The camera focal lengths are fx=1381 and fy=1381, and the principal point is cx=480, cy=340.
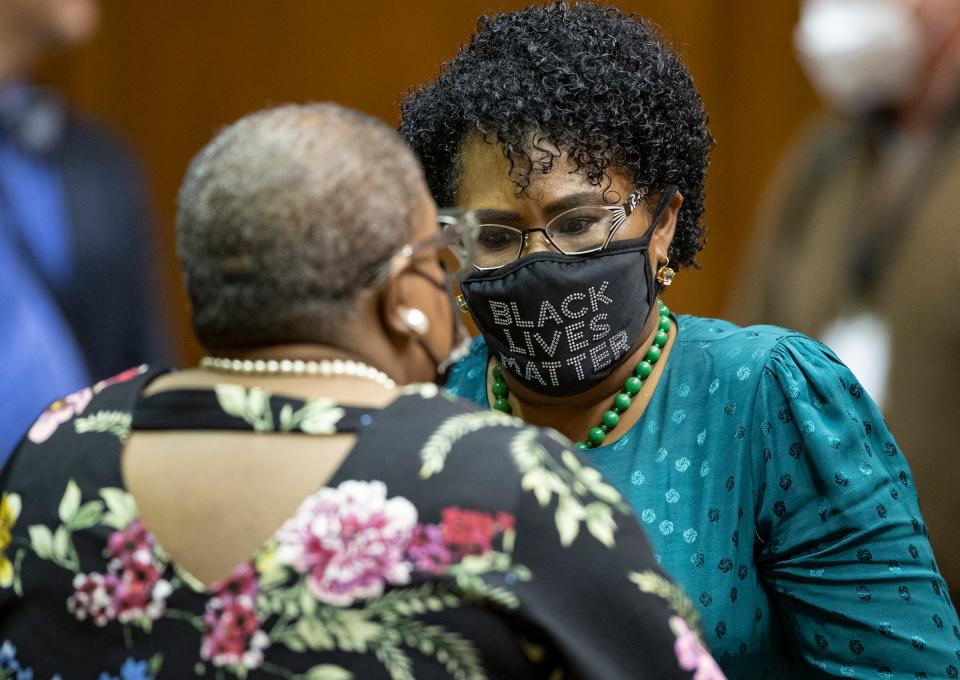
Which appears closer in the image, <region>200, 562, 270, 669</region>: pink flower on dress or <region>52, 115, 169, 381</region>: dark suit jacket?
<region>200, 562, 270, 669</region>: pink flower on dress

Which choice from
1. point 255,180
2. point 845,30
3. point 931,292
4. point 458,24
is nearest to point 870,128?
point 845,30

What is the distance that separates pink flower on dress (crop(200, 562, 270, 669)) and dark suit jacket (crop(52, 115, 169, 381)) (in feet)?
6.70

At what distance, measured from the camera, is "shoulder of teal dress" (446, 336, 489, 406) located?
2238 millimetres

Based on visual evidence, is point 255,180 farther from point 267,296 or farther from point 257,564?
point 257,564

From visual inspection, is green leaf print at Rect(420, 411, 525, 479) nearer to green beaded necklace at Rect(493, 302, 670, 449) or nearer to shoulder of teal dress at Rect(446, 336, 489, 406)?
green beaded necklace at Rect(493, 302, 670, 449)

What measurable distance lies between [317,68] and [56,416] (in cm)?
298

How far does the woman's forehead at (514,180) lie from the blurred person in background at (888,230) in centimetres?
118

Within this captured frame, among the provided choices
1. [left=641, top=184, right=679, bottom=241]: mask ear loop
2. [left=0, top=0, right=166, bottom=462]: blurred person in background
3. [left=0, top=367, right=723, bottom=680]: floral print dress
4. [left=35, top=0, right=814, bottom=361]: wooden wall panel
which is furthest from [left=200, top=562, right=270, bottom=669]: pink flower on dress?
[left=35, top=0, right=814, bottom=361]: wooden wall panel

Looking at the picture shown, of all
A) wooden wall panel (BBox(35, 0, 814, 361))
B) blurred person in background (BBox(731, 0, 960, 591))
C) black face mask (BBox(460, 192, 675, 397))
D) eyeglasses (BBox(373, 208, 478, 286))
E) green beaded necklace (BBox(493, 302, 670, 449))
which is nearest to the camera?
eyeglasses (BBox(373, 208, 478, 286))

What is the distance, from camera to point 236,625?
49.1 inches

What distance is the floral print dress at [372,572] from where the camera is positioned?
1237 mm

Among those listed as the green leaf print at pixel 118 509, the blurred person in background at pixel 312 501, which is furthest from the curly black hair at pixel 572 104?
the green leaf print at pixel 118 509

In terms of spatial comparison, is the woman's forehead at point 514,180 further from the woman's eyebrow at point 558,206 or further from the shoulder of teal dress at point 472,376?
the shoulder of teal dress at point 472,376

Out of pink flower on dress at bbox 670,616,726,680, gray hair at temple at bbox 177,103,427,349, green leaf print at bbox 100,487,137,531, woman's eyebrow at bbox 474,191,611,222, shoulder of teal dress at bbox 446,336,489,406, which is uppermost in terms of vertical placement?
gray hair at temple at bbox 177,103,427,349
